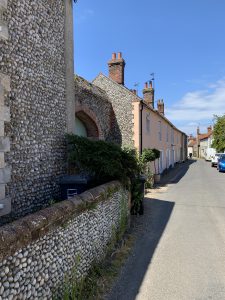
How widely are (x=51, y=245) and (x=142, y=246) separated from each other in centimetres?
376

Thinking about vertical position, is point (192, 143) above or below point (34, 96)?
above

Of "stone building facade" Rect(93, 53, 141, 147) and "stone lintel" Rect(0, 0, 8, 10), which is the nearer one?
"stone lintel" Rect(0, 0, 8, 10)

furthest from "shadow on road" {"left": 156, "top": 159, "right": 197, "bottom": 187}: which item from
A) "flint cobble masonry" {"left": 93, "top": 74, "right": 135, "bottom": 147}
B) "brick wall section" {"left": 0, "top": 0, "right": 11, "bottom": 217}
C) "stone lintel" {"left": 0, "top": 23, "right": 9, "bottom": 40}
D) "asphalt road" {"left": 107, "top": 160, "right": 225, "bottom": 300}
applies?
"stone lintel" {"left": 0, "top": 23, "right": 9, "bottom": 40}

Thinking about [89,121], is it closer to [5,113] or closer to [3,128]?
[5,113]

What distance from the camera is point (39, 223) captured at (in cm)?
408

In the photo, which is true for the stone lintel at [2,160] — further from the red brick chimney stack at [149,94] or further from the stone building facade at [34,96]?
the red brick chimney stack at [149,94]

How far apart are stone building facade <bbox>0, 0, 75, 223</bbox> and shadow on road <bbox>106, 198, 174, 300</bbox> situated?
269 centimetres

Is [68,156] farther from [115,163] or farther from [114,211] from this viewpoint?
[114,211]

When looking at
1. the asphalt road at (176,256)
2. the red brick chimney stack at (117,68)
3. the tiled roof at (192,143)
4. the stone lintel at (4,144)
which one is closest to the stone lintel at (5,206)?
the stone lintel at (4,144)

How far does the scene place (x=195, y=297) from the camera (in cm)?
507

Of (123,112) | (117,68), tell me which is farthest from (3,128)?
(117,68)

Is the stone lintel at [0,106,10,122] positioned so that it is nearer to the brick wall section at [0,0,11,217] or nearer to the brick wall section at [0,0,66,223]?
the brick wall section at [0,0,11,217]

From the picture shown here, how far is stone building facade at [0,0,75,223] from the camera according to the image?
6.79m

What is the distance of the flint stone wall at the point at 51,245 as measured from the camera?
11.3ft
